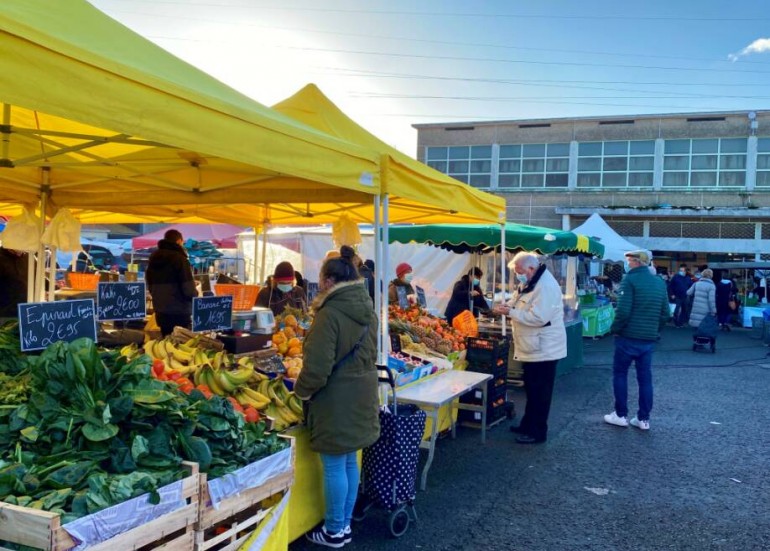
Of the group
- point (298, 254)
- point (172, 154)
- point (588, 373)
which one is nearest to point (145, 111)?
point (172, 154)

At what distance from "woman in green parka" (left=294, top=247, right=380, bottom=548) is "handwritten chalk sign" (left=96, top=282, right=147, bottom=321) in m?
1.95

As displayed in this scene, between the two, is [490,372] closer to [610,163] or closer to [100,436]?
[100,436]

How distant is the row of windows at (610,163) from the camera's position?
29.1 metres

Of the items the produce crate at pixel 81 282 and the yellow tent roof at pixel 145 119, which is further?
the produce crate at pixel 81 282

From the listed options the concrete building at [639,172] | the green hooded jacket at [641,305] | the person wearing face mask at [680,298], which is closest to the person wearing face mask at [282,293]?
the green hooded jacket at [641,305]

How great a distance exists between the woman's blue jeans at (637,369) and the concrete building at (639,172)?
73.4ft

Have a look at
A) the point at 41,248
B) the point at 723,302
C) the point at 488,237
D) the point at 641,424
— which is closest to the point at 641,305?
the point at 641,424

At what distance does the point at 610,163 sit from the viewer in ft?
101

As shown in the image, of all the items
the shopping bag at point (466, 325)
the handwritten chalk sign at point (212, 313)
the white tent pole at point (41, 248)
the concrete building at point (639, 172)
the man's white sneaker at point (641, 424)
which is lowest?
the man's white sneaker at point (641, 424)

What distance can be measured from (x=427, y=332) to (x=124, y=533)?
4808 millimetres

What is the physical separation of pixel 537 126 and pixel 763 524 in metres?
29.1

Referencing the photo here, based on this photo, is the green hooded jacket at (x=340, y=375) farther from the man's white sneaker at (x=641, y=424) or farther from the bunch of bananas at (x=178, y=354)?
the man's white sneaker at (x=641, y=424)

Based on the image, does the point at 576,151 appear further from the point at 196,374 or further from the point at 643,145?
the point at 196,374

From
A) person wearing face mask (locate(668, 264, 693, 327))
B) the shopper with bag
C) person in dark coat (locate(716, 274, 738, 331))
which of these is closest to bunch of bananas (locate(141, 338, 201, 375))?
the shopper with bag
